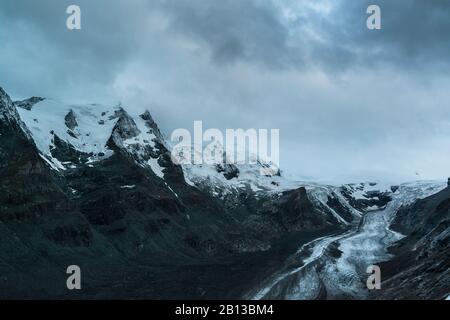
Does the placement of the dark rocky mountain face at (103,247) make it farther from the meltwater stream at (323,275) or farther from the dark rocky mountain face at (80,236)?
the meltwater stream at (323,275)

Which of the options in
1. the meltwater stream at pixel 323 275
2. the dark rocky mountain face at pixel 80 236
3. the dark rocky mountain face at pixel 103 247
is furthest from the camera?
the dark rocky mountain face at pixel 80 236

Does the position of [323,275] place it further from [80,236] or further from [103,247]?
[80,236]

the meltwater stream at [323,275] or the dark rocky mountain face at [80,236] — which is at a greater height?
the dark rocky mountain face at [80,236]

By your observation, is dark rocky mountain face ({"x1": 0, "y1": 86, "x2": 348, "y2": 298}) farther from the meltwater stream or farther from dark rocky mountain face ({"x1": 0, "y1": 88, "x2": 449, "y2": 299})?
the meltwater stream

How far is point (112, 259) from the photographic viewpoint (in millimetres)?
154375

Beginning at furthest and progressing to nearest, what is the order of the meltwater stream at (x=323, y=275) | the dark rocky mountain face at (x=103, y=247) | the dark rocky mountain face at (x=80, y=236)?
the dark rocky mountain face at (x=80, y=236), the dark rocky mountain face at (x=103, y=247), the meltwater stream at (x=323, y=275)

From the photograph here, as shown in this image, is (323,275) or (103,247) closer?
(323,275)

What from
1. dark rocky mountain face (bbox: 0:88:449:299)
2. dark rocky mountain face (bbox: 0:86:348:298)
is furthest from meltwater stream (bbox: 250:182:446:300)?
dark rocky mountain face (bbox: 0:86:348:298)

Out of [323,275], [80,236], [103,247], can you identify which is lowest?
[323,275]

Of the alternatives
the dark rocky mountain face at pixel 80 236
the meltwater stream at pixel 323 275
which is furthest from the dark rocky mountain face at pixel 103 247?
the meltwater stream at pixel 323 275

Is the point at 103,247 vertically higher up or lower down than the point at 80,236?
lower down

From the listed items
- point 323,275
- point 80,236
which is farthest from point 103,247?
point 323,275
